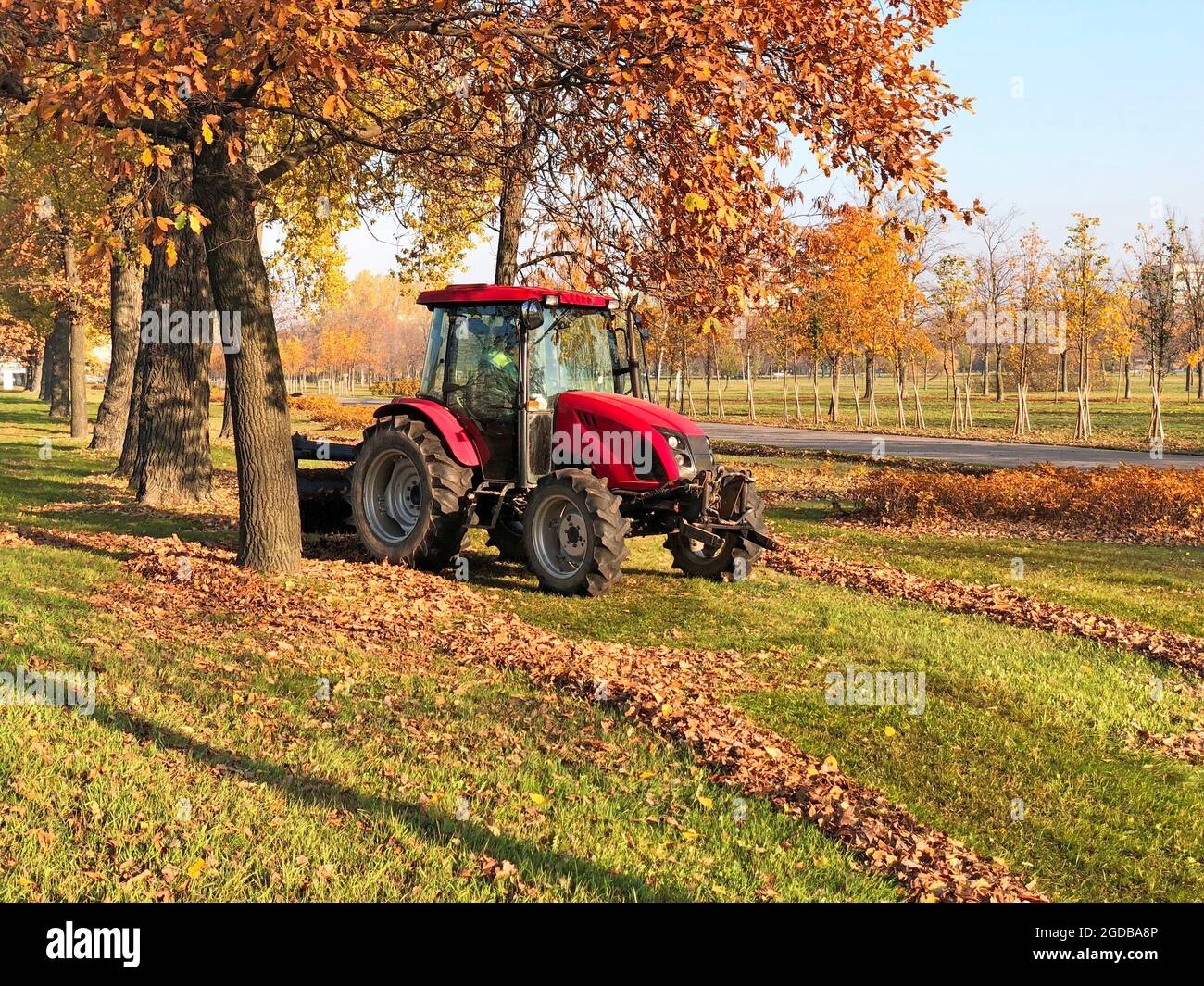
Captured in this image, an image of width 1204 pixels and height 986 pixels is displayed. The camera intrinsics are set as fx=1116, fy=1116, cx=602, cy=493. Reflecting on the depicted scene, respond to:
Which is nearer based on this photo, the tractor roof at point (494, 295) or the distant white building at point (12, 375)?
the tractor roof at point (494, 295)

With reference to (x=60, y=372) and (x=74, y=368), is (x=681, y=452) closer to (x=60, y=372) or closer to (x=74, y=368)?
(x=74, y=368)

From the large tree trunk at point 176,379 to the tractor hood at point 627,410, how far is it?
7645mm

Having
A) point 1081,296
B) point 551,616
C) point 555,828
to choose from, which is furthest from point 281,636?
point 1081,296

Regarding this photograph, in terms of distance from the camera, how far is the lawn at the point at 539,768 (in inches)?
174

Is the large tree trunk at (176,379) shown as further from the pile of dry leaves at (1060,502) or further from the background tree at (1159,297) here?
the background tree at (1159,297)

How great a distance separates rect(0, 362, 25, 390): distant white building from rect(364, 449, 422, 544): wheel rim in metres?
108

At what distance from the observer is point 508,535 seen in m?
11.4

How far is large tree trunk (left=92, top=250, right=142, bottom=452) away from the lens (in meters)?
25.7

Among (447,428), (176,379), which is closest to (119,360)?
(176,379)

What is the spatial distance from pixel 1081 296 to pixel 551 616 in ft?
91.7

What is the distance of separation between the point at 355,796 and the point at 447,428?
21.2 ft

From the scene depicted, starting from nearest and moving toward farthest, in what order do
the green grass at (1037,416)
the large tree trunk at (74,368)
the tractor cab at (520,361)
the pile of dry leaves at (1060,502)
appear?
the tractor cab at (520,361), the pile of dry leaves at (1060,502), the large tree trunk at (74,368), the green grass at (1037,416)

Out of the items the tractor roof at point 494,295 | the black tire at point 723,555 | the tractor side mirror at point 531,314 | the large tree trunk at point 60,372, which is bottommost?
the black tire at point 723,555

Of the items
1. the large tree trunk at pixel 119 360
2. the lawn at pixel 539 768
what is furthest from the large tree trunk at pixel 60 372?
the lawn at pixel 539 768
